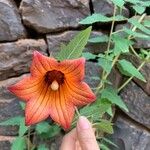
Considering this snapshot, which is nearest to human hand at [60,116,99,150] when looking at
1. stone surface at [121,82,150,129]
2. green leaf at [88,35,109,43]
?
green leaf at [88,35,109,43]

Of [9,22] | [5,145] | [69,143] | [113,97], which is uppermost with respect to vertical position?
[69,143]

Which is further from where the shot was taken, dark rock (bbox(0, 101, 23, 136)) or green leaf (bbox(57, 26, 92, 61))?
dark rock (bbox(0, 101, 23, 136))

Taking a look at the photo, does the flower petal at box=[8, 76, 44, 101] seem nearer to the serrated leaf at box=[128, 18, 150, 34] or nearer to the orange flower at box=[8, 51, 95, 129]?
the orange flower at box=[8, 51, 95, 129]

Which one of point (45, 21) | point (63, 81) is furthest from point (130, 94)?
point (63, 81)

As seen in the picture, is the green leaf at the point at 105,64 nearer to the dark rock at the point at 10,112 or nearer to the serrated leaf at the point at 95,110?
the serrated leaf at the point at 95,110

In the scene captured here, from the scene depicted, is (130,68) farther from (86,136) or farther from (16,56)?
(86,136)

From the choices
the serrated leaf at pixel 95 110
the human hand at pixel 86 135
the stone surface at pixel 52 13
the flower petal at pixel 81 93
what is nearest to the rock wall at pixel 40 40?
the stone surface at pixel 52 13

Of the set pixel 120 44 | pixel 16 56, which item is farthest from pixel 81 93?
pixel 16 56
